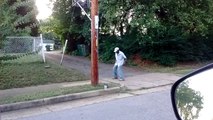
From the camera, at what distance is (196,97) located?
6.73ft

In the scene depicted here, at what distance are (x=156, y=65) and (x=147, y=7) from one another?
350 centimetres

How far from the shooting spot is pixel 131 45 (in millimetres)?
20797

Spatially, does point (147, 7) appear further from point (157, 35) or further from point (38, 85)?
point (38, 85)

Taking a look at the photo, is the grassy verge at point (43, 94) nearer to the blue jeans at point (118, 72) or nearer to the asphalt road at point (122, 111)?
the asphalt road at point (122, 111)

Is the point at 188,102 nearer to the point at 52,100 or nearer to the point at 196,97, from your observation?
the point at 196,97

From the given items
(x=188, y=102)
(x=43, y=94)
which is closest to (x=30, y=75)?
(x=43, y=94)

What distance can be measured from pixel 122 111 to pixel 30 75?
21.9ft

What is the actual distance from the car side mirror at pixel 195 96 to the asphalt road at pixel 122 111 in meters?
5.02

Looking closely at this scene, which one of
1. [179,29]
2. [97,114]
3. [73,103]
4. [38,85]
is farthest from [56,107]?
[179,29]

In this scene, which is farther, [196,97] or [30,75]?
[30,75]

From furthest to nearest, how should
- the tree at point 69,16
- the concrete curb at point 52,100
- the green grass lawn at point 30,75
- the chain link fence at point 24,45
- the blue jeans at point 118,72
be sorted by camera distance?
the tree at point 69,16
the chain link fence at point 24,45
the blue jeans at point 118,72
the green grass lawn at point 30,75
the concrete curb at point 52,100

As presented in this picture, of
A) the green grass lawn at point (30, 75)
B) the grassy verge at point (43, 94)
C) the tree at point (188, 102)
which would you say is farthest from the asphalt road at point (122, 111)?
the tree at point (188, 102)

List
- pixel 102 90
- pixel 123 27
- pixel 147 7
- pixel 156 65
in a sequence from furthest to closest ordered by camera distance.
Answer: pixel 123 27, pixel 156 65, pixel 147 7, pixel 102 90

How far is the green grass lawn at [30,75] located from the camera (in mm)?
12820
